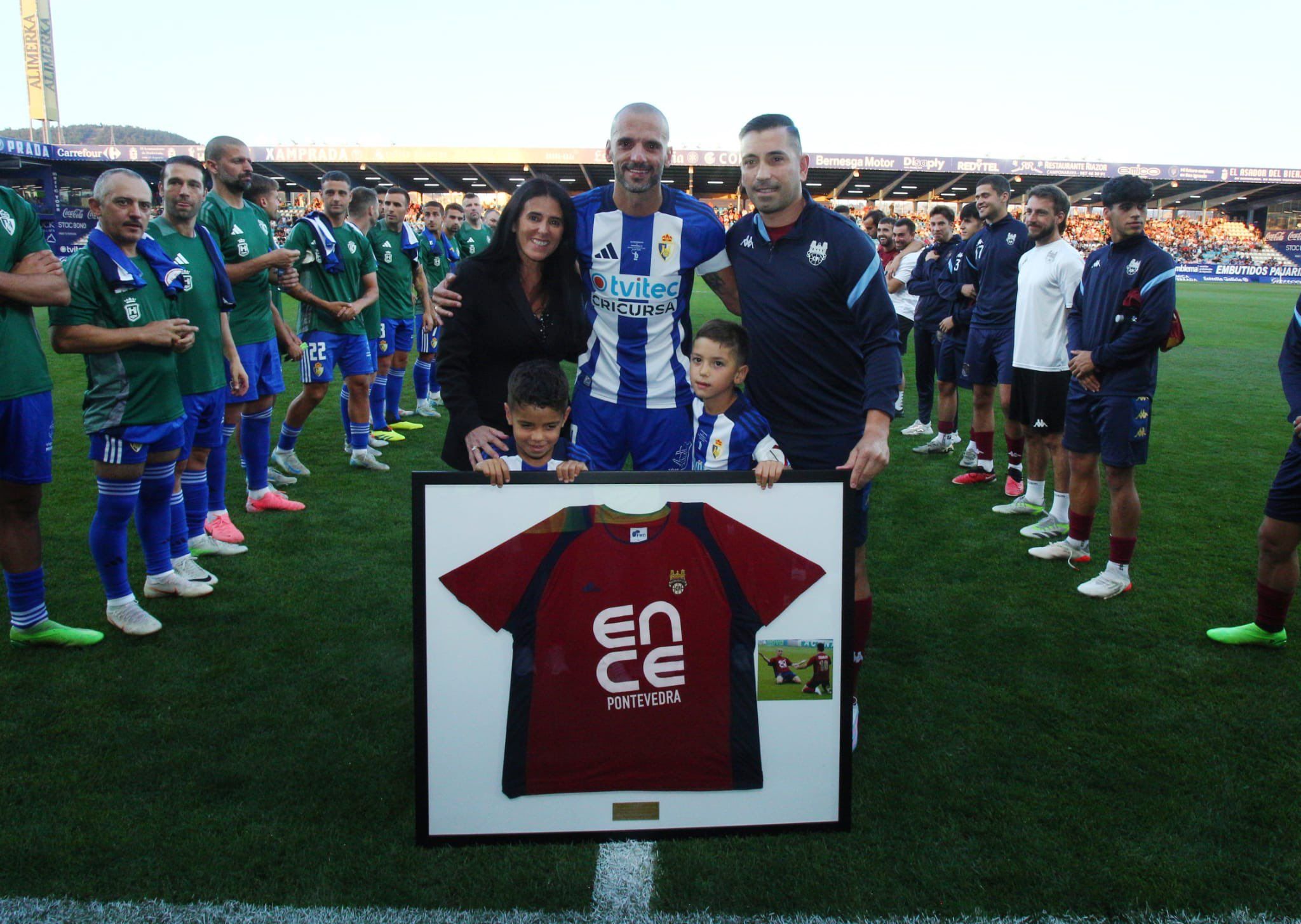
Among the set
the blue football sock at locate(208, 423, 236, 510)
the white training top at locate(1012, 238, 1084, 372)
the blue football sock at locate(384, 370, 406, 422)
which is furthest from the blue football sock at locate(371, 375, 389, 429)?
Result: the white training top at locate(1012, 238, 1084, 372)

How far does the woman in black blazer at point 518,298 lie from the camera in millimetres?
2941

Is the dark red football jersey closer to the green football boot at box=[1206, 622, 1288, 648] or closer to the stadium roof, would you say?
the green football boot at box=[1206, 622, 1288, 648]

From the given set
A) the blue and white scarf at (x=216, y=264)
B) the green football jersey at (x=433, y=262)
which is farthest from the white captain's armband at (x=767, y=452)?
the green football jersey at (x=433, y=262)

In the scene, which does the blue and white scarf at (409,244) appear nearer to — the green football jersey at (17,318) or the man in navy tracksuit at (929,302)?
the man in navy tracksuit at (929,302)

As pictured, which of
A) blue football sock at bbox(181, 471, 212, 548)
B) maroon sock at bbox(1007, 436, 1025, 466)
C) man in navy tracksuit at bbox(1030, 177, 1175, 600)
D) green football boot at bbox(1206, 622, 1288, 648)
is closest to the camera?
green football boot at bbox(1206, 622, 1288, 648)

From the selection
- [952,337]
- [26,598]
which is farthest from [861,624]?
[952,337]

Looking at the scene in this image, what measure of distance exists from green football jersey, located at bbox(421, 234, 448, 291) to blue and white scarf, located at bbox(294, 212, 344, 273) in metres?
3.47

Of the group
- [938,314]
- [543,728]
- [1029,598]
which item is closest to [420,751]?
[543,728]

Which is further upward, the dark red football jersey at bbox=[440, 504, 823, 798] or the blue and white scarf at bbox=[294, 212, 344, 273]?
the blue and white scarf at bbox=[294, 212, 344, 273]

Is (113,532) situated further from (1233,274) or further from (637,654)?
(1233,274)

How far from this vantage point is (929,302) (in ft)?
28.4

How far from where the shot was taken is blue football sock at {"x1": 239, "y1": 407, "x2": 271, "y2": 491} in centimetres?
586

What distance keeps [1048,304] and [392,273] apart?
6204mm

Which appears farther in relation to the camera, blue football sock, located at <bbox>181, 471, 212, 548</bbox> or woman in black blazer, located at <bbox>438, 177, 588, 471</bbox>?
blue football sock, located at <bbox>181, 471, 212, 548</bbox>
